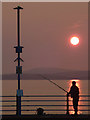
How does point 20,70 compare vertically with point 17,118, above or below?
above

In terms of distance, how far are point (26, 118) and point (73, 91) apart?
9.63ft

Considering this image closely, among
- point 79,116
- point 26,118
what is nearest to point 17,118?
point 26,118

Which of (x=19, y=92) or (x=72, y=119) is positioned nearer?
(x=72, y=119)

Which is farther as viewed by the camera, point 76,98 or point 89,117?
point 76,98

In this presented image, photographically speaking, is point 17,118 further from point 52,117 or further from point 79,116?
point 79,116

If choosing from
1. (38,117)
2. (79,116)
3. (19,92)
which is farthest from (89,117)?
(19,92)

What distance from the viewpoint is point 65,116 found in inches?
805

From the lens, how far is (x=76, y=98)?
2144 cm

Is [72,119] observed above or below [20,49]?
below

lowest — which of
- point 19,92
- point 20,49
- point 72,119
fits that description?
point 72,119

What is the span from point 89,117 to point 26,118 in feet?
9.61

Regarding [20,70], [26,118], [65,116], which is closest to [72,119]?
[65,116]

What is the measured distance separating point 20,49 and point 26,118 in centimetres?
365

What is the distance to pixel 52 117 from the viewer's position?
65.5 feet
